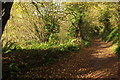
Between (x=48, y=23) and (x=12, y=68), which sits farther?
(x=48, y=23)

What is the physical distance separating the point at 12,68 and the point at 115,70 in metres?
5.92

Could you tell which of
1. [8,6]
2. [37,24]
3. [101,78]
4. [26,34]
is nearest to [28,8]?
[37,24]

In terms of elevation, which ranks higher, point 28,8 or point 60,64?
point 28,8

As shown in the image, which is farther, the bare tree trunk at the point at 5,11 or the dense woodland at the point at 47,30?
the dense woodland at the point at 47,30

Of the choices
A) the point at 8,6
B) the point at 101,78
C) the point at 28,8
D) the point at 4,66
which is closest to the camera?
the point at 8,6

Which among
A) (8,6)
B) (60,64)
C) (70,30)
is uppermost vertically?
(8,6)

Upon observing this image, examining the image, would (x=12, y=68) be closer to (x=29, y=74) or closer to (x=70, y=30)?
(x=29, y=74)

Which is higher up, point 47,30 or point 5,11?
point 5,11

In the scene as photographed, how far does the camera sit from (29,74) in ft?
21.0

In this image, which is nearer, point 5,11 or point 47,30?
point 5,11

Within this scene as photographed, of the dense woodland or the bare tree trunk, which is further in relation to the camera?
the dense woodland

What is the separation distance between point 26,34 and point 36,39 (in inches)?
62.5

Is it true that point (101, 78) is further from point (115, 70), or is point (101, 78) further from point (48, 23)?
point (48, 23)

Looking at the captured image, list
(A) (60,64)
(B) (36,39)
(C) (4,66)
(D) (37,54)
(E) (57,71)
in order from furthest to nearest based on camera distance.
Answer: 1. (B) (36,39)
2. (D) (37,54)
3. (A) (60,64)
4. (E) (57,71)
5. (C) (4,66)
